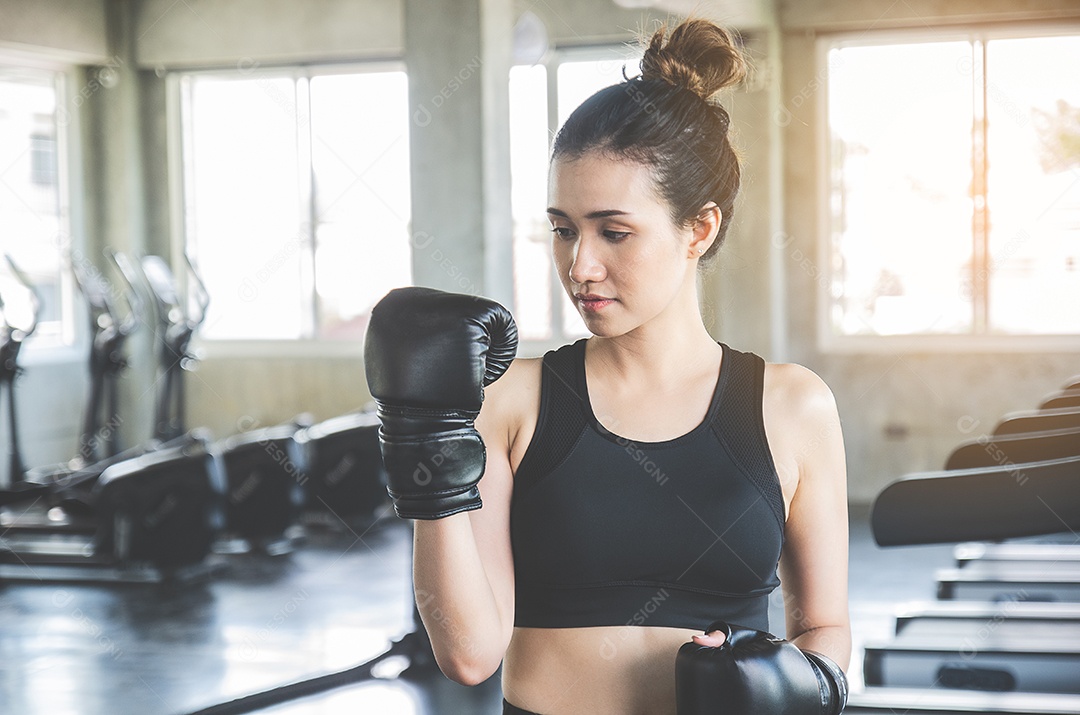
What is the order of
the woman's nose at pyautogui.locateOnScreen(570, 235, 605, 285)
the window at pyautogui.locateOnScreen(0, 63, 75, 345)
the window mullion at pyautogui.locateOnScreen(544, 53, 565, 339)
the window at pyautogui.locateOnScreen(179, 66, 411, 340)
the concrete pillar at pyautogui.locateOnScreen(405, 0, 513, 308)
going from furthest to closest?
the window at pyautogui.locateOnScreen(179, 66, 411, 340) < the window at pyautogui.locateOnScreen(0, 63, 75, 345) < the window mullion at pyautogui.locateOnScreen(544, 53, 565, 339) < the concrete pillar at pyautogui.locateOnScreen(405, 0, 513, 308) < the woman's nose at pyautogui.locateOnScreen(570, 235, 605, 285)

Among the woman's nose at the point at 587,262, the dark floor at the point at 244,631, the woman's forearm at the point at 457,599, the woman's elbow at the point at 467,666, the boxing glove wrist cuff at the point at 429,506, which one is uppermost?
the woman's nose at the point at 587,262

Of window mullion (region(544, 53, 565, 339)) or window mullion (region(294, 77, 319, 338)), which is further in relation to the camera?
window mullion (region(294, 77, 319, 338))

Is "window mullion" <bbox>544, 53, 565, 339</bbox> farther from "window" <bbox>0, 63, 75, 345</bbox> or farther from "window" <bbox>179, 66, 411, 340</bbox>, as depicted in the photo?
"window" <bbox>0, 63, 75, 345</bbox>

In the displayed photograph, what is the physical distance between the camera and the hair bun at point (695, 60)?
135 centimetres

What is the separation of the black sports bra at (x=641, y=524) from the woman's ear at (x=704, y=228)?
0.21 m

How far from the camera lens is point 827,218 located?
678 centimetres

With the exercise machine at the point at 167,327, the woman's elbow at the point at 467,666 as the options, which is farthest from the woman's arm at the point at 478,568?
the exercise machine at the point at 167,327

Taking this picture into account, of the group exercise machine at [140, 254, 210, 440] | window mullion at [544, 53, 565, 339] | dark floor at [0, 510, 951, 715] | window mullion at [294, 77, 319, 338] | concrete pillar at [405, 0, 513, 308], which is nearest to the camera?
dark floor at [0, 510, 951, 715]

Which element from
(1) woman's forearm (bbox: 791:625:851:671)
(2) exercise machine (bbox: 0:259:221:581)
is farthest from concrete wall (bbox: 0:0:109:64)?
(1) woman's forearm (bbox: 791:625:851:671)

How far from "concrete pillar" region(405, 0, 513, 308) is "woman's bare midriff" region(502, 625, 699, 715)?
246cm

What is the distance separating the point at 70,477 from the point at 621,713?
523 centimetres

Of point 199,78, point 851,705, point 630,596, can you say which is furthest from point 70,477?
point 630,596

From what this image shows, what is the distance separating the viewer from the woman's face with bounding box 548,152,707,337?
1.21 metres

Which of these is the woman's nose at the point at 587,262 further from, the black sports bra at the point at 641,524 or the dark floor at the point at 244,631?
the dark floor at the point at 244,631
